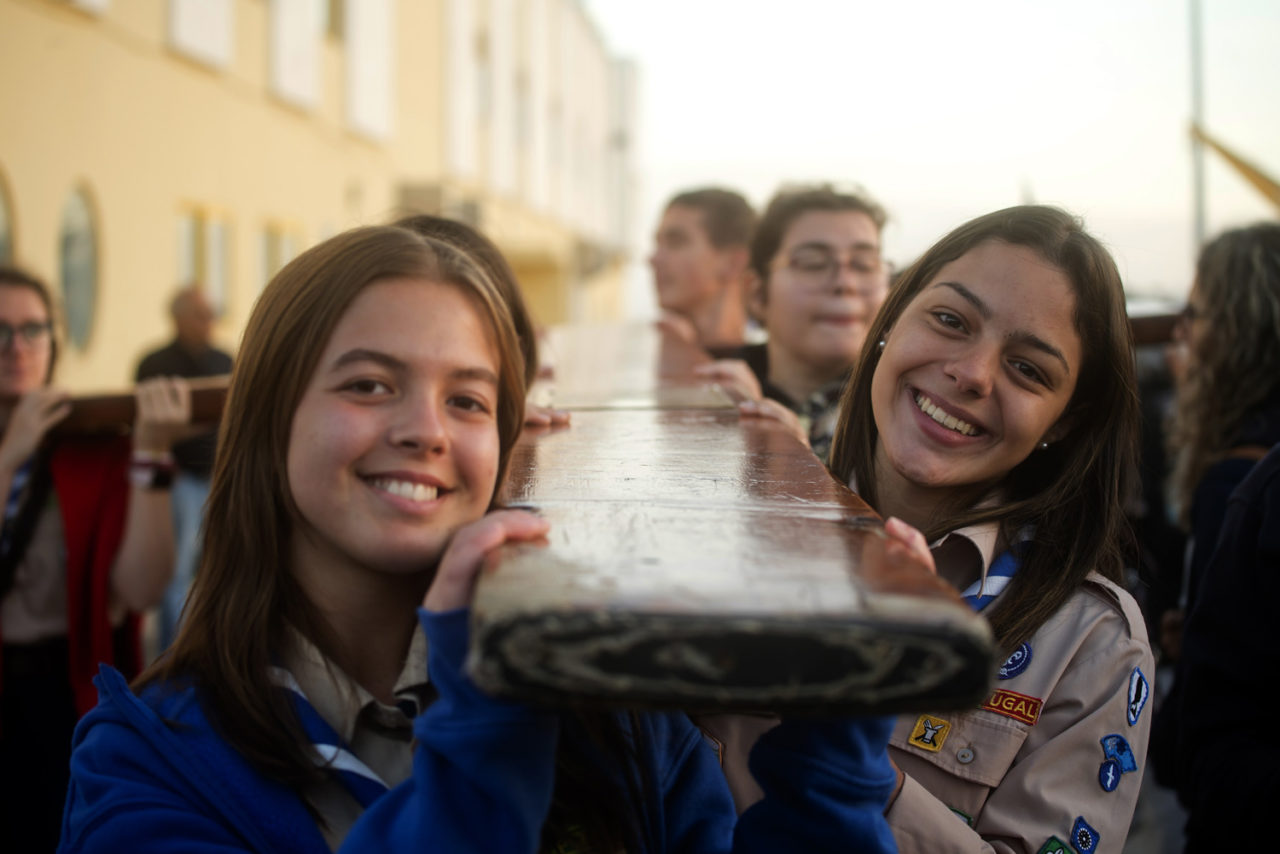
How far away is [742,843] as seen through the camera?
1.25 m

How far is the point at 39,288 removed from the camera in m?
3.29

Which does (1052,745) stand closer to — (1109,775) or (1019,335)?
(1109,775)

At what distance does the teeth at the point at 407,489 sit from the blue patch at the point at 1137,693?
1.04 m

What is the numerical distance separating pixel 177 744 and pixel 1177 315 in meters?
3.05

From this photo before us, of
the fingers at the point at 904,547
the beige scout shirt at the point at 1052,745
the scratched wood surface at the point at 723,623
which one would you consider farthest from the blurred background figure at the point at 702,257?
the scratched wood surface at the point at 723,623

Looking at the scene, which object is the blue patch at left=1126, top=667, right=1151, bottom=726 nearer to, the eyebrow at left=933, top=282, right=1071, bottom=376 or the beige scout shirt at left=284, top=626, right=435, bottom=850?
the eyebrow at left=933, top=282, right=1071, bottom=376

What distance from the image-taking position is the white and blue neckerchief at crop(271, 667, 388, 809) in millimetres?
1322

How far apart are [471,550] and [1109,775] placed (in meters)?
1.02

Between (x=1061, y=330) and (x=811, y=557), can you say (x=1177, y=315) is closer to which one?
(x=1061, y=330)

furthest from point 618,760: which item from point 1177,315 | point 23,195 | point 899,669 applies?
point 23,195

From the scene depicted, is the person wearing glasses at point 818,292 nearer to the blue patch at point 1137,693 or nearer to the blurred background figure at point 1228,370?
the blurred background figure at point 1228,370

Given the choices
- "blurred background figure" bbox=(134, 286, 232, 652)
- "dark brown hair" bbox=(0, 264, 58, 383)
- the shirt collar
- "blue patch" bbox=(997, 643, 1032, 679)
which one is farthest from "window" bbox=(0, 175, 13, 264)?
"blue patch" bbox=(997, 643, 1032, 679)

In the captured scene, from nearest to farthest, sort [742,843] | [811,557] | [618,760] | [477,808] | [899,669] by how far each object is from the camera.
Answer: [899,669] → [811,557] → [477,808] → [742,843] → [618,760]

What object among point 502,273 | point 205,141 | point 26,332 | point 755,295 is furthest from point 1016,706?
point 205,141
